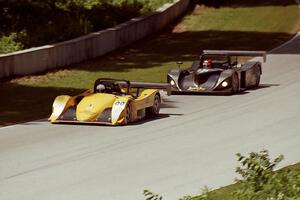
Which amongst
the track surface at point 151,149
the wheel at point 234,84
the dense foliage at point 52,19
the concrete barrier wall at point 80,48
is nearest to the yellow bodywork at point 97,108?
the track surface at point 151,149

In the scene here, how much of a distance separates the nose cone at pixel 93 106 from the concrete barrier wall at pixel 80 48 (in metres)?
7.17

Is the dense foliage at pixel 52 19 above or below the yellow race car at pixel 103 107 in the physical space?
above

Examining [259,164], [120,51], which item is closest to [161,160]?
[259,164]

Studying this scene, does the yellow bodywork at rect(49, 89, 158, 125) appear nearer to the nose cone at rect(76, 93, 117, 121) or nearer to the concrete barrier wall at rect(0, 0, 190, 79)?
the nose cone at rect(76, 93, 117, 121)

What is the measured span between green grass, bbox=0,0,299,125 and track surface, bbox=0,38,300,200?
Result: 8.64 feet

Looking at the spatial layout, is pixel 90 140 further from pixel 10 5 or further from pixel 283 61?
pixel 10 5

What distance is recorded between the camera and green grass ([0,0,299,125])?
21828 mm

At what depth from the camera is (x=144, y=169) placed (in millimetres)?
13555

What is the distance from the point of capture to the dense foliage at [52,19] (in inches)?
1122

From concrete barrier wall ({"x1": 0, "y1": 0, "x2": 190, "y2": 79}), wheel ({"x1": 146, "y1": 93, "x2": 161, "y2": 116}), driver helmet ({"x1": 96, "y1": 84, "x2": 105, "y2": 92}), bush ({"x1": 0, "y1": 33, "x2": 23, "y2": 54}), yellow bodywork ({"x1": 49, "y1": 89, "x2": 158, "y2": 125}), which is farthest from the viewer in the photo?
bush ({"x1": 0, "y1": 33, "x2": 23, "y2": 54})

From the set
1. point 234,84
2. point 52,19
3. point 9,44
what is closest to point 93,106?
point 234,84

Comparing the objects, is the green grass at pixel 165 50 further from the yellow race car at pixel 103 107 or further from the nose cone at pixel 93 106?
the nose cone at pixel 93 106

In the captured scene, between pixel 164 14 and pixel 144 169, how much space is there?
25.7 meters

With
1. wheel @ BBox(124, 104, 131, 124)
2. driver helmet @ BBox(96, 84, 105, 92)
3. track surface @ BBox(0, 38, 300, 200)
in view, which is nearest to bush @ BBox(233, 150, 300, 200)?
track surface @ BBox(0, 38, 300, 200)
